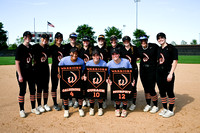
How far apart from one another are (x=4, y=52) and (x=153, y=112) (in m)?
68.5

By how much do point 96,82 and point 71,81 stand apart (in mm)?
804

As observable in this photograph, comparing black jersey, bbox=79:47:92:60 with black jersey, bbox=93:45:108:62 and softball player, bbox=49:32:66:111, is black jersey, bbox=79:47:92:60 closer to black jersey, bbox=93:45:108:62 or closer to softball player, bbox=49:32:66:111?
black jersey, bbox=93:45:108:62

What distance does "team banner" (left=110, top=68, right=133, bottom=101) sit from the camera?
15.3ft

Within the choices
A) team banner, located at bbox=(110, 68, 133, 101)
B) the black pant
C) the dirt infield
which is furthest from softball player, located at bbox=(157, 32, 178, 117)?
team banner, located at bbox=(110, 68, 133, 101)

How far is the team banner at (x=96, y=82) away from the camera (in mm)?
4715

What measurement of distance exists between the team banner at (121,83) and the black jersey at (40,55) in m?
2.35

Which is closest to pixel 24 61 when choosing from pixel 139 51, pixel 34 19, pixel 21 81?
pixel 21 81

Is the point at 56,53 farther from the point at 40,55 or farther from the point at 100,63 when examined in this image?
the point at 100,63

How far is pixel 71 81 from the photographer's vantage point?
186 inches

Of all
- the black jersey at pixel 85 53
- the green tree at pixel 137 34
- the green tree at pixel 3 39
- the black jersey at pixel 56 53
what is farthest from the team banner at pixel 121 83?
the green tree at pixel 3 39

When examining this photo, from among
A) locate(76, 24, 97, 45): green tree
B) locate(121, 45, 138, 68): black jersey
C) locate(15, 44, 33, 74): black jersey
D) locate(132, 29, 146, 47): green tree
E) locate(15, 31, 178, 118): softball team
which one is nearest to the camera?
locate(15, 44, 33, 74): black jersey

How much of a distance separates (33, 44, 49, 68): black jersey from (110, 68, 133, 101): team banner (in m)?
2.35

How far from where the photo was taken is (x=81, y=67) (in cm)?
476

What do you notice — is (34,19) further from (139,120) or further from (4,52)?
(139,120)
